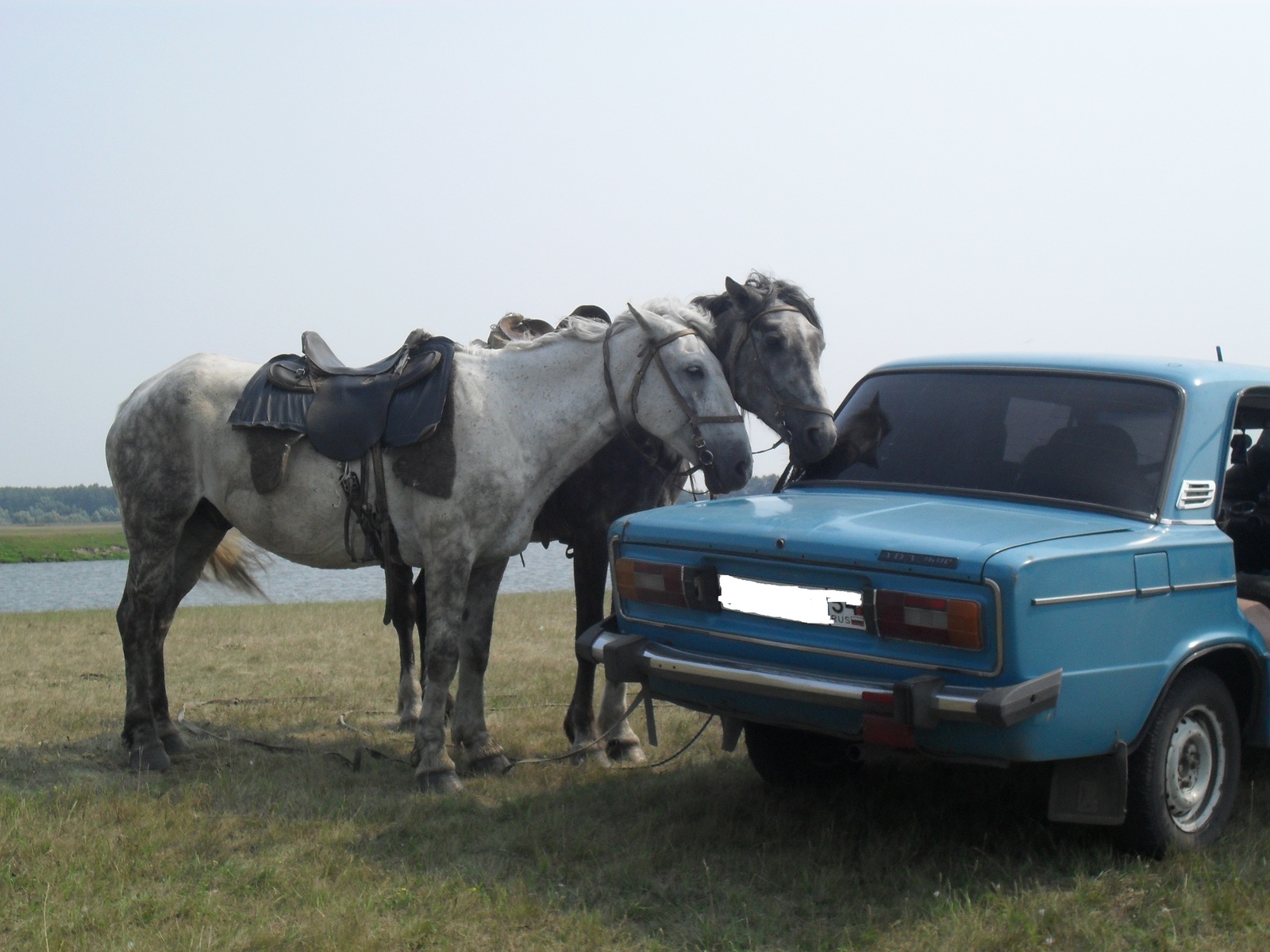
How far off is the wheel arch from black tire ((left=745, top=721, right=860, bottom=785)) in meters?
1.49

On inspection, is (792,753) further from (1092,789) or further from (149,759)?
(149,759)

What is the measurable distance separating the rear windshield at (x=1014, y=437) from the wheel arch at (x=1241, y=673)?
1.96ft

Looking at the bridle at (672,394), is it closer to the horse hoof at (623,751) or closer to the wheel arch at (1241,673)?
the horse hoof at (623,751)

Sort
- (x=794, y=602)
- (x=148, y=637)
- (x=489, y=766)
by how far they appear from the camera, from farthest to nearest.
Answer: (x=148, y=637), (x=489, y=766), (x=794, y=602)

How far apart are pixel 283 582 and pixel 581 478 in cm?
2066

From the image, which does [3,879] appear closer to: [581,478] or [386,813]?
[386,813]

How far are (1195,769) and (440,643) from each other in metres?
3.23

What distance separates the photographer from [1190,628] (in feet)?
12.9

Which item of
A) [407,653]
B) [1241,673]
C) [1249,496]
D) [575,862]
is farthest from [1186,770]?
[407,653]

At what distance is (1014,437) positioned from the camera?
15.0 feet

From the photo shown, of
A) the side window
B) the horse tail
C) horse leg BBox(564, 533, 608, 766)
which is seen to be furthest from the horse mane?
the horse tail

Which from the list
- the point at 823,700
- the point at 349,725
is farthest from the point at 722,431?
the point at 349,725

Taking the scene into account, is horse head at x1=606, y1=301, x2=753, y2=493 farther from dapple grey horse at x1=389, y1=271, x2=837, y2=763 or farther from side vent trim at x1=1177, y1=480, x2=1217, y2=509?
side vent trim at x1=1177, y1=480, x2=1217, y2=509

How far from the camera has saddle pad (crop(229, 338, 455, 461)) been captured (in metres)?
5.59
